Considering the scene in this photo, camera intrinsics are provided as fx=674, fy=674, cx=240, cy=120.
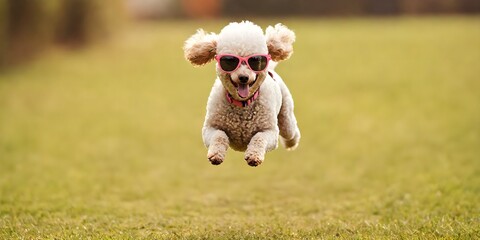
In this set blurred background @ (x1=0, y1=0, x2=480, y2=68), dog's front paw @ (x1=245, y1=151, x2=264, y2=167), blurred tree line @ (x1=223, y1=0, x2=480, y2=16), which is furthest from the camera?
blurred tree line @ (x1=223, y1=0, x2=480, y2=16)

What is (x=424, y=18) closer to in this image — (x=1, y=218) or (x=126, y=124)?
(x=126, y=124)

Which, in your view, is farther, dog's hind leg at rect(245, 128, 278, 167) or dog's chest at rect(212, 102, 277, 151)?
dog's chest at rect(212, 102, 277, 151)

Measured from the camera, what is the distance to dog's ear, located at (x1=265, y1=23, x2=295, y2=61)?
12.0 ft

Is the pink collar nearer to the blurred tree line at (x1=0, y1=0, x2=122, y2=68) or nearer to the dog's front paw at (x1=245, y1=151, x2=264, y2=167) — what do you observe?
the dog's front paw at (x1=245, y1=151, x2=264, y2=167)

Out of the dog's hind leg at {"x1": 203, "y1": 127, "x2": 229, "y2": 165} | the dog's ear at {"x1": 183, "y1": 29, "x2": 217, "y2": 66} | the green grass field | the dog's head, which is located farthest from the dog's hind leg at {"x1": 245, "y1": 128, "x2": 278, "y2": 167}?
the green grass field

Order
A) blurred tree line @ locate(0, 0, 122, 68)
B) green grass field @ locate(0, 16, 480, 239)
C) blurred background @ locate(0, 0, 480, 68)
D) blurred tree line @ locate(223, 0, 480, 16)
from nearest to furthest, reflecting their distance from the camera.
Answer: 1. green grass field @ locate(0, 16, 480, 239)
2. blurred tree line @ locate(0, 0, 122, 68)
3. blurred background @ locate(0, 0, 480, 68)
4. blurred tree line @ locate(223, 0, 480, 16)

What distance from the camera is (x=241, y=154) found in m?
8.12

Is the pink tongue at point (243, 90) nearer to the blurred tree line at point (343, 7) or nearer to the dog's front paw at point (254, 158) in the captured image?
the dog's front paw at point (254, 158)

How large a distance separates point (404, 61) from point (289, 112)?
9.37m

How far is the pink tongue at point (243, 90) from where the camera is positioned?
11.6 feet

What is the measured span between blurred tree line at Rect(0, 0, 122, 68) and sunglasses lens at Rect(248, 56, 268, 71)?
922cm

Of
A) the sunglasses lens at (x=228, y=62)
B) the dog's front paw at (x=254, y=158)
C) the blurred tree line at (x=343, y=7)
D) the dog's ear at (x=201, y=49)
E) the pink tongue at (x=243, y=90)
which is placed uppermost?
the blurred tree line at (x=343, y=7)

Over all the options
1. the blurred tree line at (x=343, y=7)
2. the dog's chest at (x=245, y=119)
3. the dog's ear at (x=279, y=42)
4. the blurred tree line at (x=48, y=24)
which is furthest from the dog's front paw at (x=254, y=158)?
the blurred tree line at (x=343, y=7)

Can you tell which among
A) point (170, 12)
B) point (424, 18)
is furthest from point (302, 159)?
point (170, 12)
